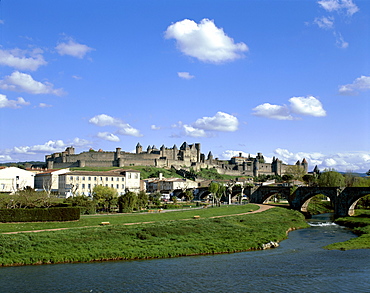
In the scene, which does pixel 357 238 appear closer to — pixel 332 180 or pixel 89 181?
pixel 89 181

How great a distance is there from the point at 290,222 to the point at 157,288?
3239cm

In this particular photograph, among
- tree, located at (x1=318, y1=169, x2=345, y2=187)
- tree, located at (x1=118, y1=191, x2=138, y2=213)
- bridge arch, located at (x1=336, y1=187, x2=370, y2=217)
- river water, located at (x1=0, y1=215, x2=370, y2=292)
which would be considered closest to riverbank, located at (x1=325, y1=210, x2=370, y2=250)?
river water, located at (x1=0, y1=215, x2=370, y2=292)

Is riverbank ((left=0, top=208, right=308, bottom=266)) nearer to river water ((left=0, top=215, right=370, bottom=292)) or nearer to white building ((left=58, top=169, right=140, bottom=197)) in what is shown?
river water ((left=0, top=215, right=370, bottom=292))

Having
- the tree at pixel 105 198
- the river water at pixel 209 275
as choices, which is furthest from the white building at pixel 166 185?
the river water at pixel 209 275

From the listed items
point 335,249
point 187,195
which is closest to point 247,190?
point 187,195

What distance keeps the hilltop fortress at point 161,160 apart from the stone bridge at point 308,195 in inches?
2529

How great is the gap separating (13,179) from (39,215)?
45372mm

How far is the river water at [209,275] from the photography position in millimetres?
20328

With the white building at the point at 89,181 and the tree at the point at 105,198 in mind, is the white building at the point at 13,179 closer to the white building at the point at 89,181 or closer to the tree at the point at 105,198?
the white building at the point at 89,181

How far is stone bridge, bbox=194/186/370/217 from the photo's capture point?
2446 inches

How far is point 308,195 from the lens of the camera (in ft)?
235

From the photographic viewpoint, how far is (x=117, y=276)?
73.2ft

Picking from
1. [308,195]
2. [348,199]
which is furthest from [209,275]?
[308,195]

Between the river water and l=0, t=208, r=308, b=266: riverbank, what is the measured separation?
112cm
